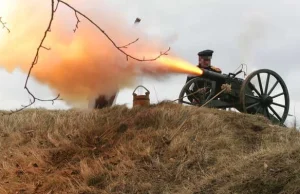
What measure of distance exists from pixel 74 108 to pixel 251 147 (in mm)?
4368

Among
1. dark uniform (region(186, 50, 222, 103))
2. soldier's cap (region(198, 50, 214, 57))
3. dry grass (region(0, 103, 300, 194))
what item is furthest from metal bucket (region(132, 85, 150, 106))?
soldier's cap (region(198, 50, 214, 57))

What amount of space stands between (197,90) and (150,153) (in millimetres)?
3529

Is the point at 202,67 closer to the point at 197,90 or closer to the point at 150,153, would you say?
the point at 197,90

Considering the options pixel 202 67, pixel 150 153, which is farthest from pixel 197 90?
pixel 150 153

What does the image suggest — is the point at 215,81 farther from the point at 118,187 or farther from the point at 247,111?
the point at 118,187

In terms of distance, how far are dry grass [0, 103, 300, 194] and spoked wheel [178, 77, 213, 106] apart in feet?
4.38

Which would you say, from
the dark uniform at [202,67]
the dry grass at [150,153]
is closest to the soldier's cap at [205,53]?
the dark uniform at [202,67]

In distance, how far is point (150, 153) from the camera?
838 centimetres

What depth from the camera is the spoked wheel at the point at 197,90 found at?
11.5m

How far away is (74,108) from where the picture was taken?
11.5 meters

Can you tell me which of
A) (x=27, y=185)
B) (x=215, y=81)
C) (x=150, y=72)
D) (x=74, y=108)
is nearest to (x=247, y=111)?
(x=215, y=81)

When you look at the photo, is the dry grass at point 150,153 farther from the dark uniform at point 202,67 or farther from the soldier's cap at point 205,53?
the soldier's cap at point 205,53

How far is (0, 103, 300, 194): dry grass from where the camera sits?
22.2ft

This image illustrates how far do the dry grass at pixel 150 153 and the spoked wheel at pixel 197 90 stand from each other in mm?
1336
